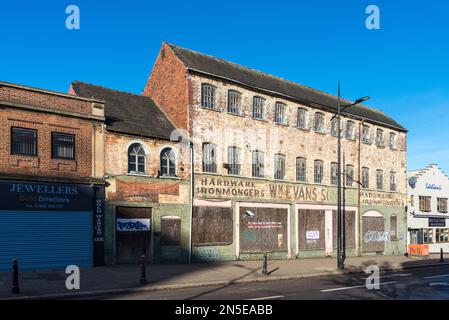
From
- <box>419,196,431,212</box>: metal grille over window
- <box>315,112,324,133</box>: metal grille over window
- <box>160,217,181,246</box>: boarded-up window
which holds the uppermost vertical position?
<box>315,112,324,133</box>: metal grille over window

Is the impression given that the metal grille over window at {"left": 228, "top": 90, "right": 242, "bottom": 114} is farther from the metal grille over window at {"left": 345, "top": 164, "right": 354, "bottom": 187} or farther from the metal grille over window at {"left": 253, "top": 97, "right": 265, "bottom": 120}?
the metal grille over window at {"left": 345, "top": 164, "right": 354, "bottom": 187}

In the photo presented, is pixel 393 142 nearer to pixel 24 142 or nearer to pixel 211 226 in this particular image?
pixel 211 226

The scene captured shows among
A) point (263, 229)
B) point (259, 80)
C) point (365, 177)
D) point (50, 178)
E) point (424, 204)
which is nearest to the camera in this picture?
point (50, 178)

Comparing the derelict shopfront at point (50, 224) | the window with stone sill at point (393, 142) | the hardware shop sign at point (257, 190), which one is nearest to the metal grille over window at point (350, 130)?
the hardware shop sign at point (257, 190)

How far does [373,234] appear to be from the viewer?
34.3 metres

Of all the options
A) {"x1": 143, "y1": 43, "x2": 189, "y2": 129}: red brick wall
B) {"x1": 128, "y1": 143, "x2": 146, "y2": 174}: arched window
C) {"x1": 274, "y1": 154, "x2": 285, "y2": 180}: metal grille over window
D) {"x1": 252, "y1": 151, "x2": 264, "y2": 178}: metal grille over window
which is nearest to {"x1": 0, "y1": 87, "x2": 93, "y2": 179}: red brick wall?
{"x1": 128, "y1": 143, "x2": 146, "y2": 174}: arched window

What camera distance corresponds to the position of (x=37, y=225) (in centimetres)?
1908

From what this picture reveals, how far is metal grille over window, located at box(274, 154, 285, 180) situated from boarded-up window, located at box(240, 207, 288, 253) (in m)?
2.05

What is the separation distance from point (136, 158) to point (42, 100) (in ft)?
16.4

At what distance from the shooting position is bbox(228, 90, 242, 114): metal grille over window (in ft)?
86.9

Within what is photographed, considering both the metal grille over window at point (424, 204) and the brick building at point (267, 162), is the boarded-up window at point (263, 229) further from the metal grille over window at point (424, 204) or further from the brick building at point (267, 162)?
the metal grille over window at point (424, 204)

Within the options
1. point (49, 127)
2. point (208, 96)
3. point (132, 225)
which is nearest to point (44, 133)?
point (49, 127)
